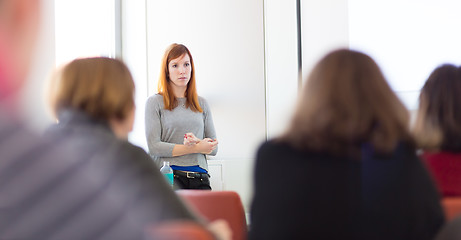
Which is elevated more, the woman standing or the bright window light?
the bright window light

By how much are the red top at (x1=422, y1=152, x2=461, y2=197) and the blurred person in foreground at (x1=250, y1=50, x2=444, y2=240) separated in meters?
0.53

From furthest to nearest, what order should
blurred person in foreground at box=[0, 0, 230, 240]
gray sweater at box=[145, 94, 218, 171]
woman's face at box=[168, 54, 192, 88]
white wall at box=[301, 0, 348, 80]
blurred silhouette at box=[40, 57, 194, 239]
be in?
white wall at box=[301, 0, 348, 80] < woman's face at box=[168, 54, 192, 88] < gray sweater at box=[145, 94, 218, 171] < blurred silhouette at box=[40, 57, 194, 239] < blurred person in foreground at box=[0, 0, 230, 240]

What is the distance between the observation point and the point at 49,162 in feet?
2.49

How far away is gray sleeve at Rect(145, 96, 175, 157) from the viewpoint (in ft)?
11.0

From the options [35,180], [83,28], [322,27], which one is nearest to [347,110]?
[35,180]

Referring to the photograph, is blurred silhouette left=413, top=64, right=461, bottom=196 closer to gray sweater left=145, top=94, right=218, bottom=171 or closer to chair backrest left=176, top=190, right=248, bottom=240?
chair backrest left=176, top=190, right=248, bottom=240

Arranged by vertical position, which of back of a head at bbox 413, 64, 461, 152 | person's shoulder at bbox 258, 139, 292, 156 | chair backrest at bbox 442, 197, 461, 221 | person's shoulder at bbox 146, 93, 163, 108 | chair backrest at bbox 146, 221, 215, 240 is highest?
person's shoulder at bbox 146, 93, 163, 108

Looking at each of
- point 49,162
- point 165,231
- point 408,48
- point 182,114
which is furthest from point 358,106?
point 408,48

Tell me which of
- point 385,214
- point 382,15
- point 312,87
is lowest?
point 385,214

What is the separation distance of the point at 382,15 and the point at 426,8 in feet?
1.17

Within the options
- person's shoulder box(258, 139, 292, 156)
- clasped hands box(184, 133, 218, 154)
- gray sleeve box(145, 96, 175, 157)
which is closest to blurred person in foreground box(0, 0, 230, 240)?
person's shoulder box(258, 139, 292, 156)

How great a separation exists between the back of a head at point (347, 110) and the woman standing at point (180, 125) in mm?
1772

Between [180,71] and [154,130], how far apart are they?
43 centimetres

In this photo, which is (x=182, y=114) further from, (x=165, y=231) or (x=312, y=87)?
(x=165, y=231)
